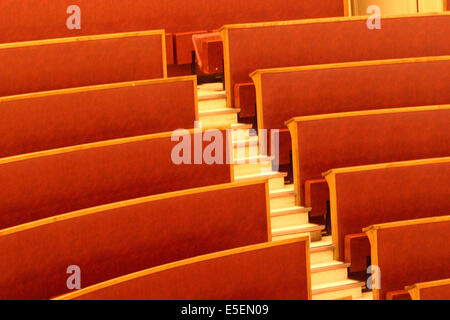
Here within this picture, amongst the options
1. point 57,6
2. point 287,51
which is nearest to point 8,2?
point 57,6

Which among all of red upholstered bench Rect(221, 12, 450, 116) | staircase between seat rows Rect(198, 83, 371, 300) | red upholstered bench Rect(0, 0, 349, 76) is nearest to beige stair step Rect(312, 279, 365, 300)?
staircase between seat rows Rect(198, 83, 371, 300)

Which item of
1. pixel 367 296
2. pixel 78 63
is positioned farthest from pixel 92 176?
pixel 367 296

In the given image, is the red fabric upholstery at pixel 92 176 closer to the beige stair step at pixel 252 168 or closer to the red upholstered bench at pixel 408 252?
the beige stair step at pixel 252 168

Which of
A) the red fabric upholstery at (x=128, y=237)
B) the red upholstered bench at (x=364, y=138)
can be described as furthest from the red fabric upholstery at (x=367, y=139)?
the red fabric upholstery at (x=128, y=237)

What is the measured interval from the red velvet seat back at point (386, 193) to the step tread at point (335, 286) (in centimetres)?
3

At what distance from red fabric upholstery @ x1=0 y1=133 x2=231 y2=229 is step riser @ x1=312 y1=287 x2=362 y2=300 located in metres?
0.15

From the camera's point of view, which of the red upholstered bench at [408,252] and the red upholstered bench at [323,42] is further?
the red upholstered bench at [323,42]

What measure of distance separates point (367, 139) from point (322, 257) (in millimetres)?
144

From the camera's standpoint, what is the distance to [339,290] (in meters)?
0.76

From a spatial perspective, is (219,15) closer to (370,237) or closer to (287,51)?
(287,51)

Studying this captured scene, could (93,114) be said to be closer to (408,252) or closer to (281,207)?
(281,207)

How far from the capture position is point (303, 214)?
32.5 inches

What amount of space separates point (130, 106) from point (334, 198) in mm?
236

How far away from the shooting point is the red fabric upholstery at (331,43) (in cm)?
93
